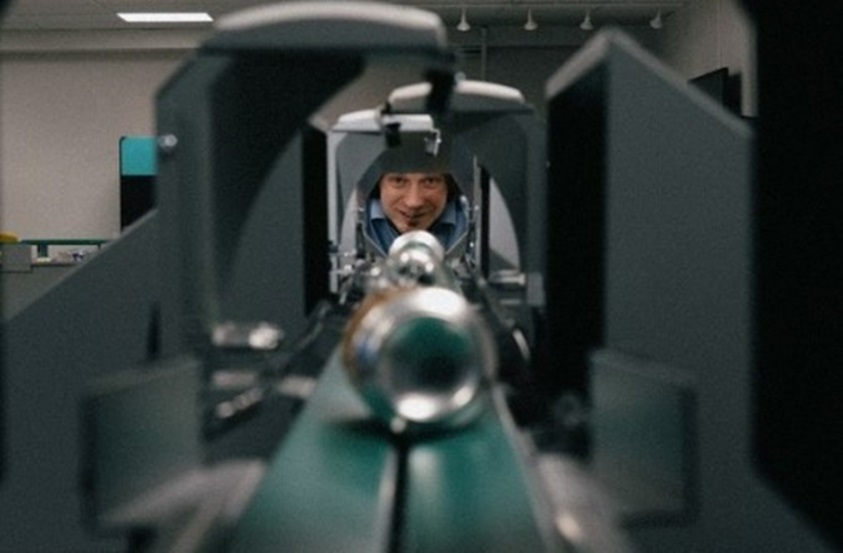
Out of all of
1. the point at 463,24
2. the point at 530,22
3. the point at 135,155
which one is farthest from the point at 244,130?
the point at 135,155

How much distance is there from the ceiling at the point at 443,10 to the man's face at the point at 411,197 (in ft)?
12.1

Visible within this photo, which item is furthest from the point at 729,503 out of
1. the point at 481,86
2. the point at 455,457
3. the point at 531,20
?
the point at 531,20

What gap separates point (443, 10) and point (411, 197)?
4.14 metres

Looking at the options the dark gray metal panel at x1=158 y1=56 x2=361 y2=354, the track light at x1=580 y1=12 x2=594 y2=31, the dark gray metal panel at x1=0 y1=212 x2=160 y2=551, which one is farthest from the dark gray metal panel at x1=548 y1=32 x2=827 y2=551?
the track light at x1=580 y1=12 x2=594 y2=31

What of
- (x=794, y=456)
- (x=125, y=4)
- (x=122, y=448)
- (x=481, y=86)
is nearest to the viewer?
(x=122, y=448)

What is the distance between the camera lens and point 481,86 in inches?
107

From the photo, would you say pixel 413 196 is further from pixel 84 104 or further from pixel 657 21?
pixel 84 104

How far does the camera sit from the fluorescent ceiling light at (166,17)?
334 inches

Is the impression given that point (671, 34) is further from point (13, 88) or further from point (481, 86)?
point (481, 86)

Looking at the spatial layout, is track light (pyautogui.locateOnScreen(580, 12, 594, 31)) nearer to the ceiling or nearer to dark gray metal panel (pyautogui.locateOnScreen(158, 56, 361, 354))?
the ceiling

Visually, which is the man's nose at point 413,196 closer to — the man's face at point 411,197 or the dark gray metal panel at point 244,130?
the man's face at point 411,197

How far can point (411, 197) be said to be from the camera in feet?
14.8

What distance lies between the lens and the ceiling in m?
8.05

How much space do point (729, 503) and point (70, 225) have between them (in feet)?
29.6
